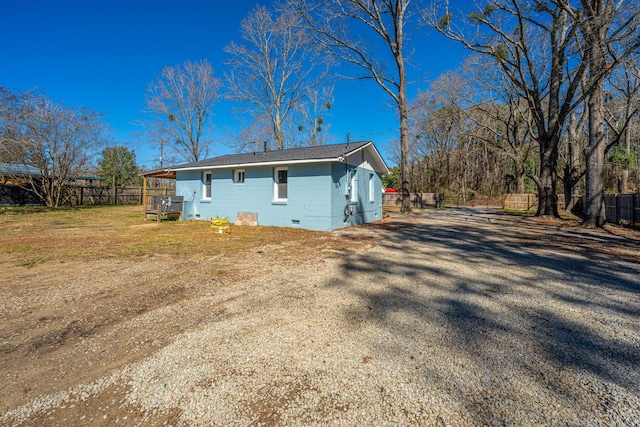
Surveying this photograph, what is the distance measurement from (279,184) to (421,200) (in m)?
22.1

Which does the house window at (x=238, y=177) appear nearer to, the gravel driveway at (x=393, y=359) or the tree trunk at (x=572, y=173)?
the gravel driveway at (x=393, y=359)

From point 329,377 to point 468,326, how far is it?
165 centimetres

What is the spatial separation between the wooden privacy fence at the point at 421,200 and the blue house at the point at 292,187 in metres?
16.0

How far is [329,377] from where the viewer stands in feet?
6.37

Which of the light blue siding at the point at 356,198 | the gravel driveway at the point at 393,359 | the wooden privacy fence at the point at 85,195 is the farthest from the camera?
the wooden privacy fence at the point at 85,195

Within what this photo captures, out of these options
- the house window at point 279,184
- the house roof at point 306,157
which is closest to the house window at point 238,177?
the house roof at point 306,157

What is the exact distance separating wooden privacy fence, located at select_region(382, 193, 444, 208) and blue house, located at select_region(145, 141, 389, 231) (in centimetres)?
1605

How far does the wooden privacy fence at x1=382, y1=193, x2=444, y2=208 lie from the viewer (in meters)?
28.2

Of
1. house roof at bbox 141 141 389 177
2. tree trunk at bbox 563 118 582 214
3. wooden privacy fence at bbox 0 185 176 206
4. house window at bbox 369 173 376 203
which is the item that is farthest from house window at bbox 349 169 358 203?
tree trunk at bbox 563 118 582 214

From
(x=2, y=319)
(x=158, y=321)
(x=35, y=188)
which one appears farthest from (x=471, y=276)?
(x=35, y=188)

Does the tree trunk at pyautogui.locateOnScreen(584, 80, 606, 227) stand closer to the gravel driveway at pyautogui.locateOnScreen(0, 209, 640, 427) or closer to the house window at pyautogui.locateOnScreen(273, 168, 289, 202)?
the gravel driveway at pyautogui.locateOnScreen(0, 209, 640, 427)

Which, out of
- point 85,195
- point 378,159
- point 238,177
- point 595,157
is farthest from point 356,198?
point 85,195

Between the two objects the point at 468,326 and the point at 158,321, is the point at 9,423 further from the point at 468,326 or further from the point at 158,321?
the point at 468,326

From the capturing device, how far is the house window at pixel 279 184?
1058 cm
